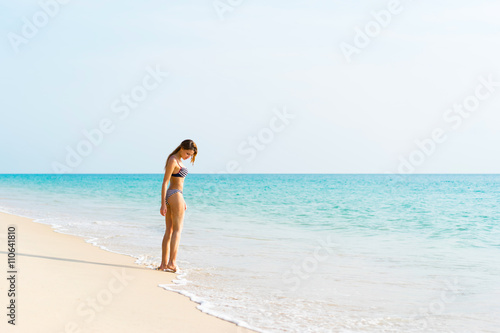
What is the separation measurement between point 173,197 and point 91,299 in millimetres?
2102

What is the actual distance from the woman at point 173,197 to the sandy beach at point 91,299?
Result: 0.32 meters

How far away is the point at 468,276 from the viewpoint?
6.65 metres

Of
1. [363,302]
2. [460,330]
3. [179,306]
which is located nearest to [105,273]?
[179,306]

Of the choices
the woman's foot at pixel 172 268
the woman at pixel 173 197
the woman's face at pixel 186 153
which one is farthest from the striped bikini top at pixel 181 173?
the woman's foot at pixel 172 268

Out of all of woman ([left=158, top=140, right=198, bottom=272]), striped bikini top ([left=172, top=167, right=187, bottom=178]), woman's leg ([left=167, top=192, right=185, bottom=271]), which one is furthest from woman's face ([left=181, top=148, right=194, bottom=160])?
woman's leg ([left=167, top=192, right=185, bottom=271])

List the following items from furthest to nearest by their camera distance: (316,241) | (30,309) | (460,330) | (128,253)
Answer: (316,241) < (128,253) < (460,330) < (30,309)

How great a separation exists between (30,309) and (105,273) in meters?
1.91

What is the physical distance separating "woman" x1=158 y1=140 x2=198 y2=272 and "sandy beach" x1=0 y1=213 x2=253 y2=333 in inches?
12.7

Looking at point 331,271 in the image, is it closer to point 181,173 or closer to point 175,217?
point 175,217

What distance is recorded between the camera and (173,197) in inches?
252

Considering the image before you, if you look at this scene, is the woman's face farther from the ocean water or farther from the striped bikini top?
the ocean water

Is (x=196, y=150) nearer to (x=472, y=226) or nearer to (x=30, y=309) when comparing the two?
(x=30, y=309)

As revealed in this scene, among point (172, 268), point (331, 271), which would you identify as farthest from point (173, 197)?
point (331, 271)

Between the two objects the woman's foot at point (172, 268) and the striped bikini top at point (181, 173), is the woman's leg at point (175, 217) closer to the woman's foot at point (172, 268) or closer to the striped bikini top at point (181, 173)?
the woman's foot at point (172, 268)
